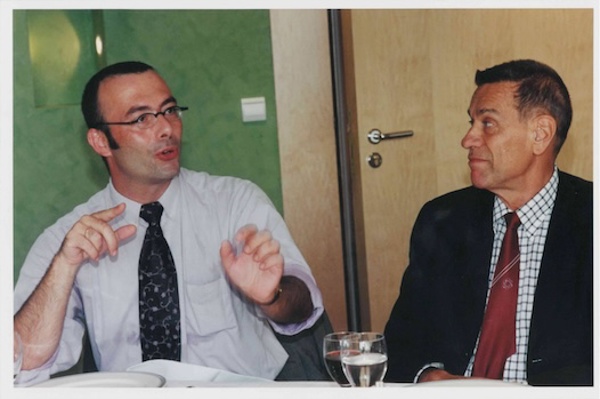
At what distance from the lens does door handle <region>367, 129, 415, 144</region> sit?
1979mm

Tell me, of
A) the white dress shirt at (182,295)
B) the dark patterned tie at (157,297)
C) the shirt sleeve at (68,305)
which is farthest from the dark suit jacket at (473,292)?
the shirt sleeve at (68,305)

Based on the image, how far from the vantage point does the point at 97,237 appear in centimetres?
194

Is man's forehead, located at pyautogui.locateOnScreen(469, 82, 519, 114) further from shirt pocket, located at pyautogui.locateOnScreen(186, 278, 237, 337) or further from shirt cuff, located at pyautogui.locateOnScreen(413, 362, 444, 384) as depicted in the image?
shirt pocket, located at pyautogui.locateOnScreen(186, 278, 237, 337)

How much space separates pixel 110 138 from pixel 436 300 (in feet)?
2.65

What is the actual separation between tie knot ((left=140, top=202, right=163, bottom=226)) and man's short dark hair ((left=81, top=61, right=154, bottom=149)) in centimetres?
16

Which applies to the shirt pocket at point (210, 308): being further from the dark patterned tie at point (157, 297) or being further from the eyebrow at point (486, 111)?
the eyebrow at point (486, 111)

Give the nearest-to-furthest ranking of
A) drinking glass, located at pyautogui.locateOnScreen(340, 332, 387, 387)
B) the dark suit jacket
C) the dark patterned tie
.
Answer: drinking glass, located at pyautogui.locateOnScreen(340, 332, 387, 387) → the dark suit jacket → the dark patterned tie

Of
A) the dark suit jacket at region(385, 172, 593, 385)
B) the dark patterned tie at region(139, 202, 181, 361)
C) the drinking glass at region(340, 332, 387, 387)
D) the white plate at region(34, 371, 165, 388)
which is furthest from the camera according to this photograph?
the dark patterned tie at region(139, 202, 181, 361)

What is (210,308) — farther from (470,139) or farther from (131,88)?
(470,139)

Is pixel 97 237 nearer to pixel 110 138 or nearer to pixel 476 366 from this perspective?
pixel 110 138

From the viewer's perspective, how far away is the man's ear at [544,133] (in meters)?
1.81

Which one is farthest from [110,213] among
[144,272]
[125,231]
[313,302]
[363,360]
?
[363,360]

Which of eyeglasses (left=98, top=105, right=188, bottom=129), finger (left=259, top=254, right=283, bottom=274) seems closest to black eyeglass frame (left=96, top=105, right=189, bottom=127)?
eyeglasses (left=98, top=105, right=188, bottom=129)

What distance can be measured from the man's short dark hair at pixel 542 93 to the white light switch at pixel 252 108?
0.55 meters
